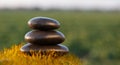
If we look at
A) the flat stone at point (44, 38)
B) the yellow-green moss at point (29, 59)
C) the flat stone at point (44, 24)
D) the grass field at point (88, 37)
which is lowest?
the grass field at point (88, 37)

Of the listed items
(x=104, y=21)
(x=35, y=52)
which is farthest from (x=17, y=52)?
(x=104, y=21)

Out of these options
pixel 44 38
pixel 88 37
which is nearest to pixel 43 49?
pixel 44 38

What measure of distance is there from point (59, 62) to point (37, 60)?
544 mm

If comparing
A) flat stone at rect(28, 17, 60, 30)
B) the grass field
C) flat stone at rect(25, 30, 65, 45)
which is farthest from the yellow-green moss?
the grass field

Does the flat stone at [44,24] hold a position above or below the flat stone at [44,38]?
above

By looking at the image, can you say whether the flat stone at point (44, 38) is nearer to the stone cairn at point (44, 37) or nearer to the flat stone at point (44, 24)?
the stone cairn at point (44, 37)

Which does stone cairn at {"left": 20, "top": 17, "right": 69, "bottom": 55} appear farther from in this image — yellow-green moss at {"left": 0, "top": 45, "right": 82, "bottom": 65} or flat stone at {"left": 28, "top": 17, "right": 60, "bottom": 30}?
yellow-green moss at {"left": 0, "top": 45, "right": 82, "bottom": 65}

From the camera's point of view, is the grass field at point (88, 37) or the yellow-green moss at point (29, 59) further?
the grass field at point (88, 37)

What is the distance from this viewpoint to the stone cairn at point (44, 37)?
12.5 meters

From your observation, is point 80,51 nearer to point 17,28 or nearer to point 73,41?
point 73,41

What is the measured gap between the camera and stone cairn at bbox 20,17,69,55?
12.5 meters

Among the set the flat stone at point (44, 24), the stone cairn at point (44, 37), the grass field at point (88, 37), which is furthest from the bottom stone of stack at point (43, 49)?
the grass field at point (88, 37)

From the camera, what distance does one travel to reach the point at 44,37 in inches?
491

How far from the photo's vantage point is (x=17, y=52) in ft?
40.7
